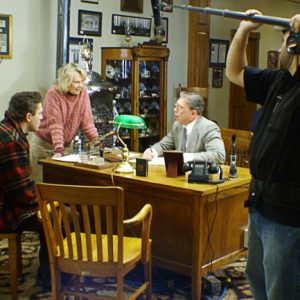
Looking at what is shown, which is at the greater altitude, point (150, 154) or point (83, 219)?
point (150, 154)

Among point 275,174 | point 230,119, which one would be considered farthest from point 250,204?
point 230,119

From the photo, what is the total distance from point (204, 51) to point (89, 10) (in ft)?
6.99

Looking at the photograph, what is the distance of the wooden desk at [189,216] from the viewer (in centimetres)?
303

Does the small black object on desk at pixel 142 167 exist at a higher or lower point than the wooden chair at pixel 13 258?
higher

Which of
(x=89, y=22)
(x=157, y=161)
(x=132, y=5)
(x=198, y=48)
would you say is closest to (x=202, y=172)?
(x=157, y=161)

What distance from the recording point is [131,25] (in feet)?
20.9

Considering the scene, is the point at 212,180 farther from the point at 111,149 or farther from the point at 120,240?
the point at 111,149

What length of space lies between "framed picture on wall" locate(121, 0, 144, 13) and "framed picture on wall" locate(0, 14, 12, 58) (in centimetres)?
166

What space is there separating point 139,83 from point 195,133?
2428 mm

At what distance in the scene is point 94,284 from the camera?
10.9 feet

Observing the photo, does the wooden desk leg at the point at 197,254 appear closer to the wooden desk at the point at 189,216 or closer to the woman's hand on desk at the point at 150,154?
the wooden desk at the point at 189,216

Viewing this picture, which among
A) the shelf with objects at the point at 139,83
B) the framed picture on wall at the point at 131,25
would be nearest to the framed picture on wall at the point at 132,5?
the framed picture on wall at the point at 131,25

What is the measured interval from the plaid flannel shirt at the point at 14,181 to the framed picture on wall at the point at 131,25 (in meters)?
3.37

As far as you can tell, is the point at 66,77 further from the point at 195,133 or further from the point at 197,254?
the point at 197,254
